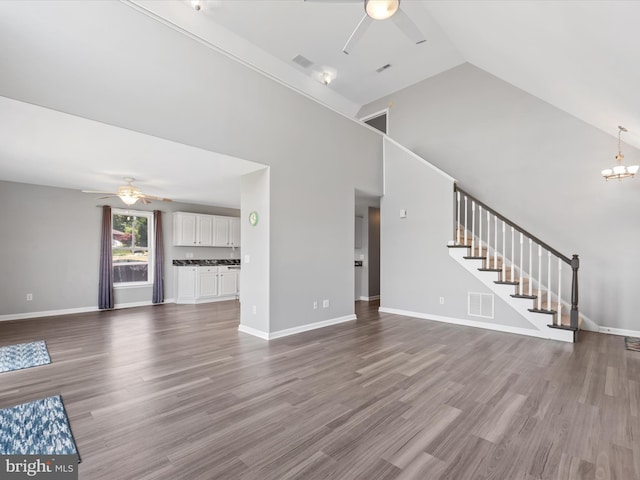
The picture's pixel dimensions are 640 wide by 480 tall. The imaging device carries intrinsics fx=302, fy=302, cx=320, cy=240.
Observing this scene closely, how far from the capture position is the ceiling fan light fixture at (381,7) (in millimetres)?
2521

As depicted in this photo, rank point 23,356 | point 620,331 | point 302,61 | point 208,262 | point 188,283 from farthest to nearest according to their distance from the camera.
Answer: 1. point 208,262
2. point 188,283
3. point 302,61
4. point 620,331
5. point 23,356

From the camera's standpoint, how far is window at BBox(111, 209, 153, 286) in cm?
705

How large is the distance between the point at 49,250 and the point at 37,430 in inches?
209

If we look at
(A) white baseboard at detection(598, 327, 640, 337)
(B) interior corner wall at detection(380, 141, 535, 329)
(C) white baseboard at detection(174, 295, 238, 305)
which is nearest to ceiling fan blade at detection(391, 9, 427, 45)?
(B) interior corner wall at detection(380, 141, 535, 329)

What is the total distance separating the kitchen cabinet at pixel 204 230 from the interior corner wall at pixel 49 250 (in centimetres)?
139

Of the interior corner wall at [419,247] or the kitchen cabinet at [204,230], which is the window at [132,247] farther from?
the interior corner wall at [419,247]

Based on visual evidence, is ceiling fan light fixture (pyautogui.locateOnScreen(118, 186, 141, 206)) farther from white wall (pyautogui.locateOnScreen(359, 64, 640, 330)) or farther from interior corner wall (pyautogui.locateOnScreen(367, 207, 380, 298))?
white wall (pyautogui.locateOnScreen(359, 64, 640, 330))

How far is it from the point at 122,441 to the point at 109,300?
568 cm

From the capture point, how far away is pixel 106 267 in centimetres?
662

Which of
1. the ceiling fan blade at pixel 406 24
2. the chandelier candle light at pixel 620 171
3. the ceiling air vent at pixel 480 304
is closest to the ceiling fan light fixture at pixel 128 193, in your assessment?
the ceiling fan blade at pixel 406 24

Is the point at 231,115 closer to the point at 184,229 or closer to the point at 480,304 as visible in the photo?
the point at 184,229

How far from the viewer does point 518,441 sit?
6.84 ft

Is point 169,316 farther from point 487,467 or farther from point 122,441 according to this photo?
point 487,467

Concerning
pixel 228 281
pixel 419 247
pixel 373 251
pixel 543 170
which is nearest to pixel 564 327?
pixel 419 247
